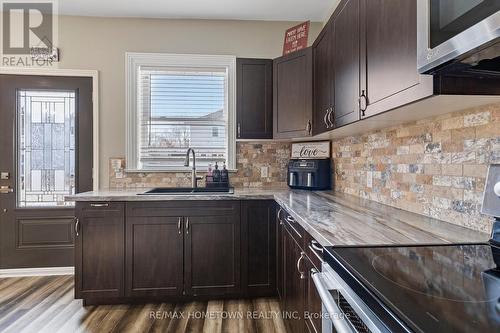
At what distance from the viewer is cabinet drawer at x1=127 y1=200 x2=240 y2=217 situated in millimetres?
2348

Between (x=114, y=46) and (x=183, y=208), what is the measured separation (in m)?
1.90

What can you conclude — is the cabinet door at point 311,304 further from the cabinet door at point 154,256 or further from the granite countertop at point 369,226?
the cabinet door at point 154,256

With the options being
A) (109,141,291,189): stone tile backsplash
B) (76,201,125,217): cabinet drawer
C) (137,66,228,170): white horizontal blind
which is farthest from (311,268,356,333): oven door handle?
(137,66,228,170): white horizontal blind

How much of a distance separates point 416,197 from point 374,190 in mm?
454

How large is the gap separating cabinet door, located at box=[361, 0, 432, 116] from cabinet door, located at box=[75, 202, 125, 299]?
2016 millimetres

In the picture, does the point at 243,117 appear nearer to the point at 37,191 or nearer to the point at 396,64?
the point at 396,64

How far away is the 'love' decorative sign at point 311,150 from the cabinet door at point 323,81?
48 centimetres

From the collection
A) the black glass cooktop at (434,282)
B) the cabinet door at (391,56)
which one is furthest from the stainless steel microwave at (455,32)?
the black glass cooktop at (434,282)

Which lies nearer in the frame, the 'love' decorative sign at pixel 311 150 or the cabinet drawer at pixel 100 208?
the cabinet drawer at pixel 100 208

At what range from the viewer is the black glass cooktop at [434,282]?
20.8 inches

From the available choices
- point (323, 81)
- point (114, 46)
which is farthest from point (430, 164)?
point (114, 46)

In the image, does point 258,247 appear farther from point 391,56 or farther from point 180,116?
point 391,56

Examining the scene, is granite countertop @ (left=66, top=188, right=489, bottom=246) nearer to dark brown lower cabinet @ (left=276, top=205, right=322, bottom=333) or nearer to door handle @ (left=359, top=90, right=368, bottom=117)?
dark brown lower cabinet @ (left=276, top=205, right=322, bottom=333)

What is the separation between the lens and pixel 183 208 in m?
2.37
